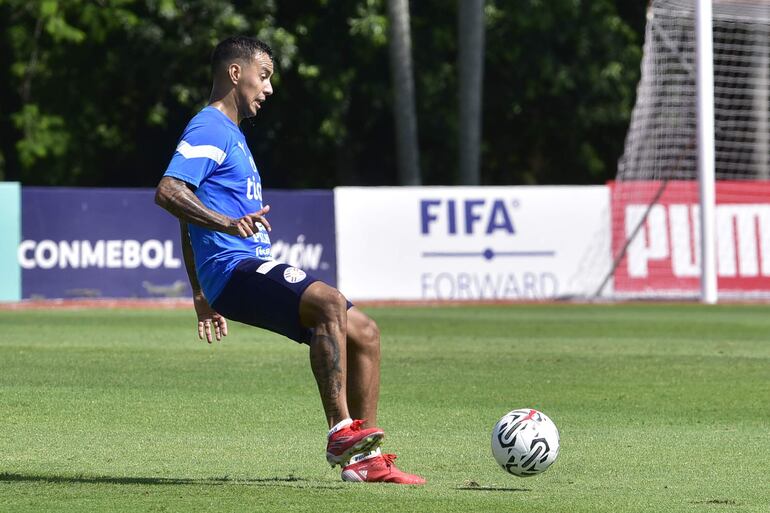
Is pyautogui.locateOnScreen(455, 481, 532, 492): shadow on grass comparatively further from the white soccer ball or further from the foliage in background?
the foliage in background

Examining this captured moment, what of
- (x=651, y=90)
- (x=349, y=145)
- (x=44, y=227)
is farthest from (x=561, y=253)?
(x=349, y=145)

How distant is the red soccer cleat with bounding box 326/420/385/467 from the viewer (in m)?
7.07

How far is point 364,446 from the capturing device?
23.3ft

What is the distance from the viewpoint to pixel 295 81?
35188 mm

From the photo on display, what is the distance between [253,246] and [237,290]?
0.27 metres

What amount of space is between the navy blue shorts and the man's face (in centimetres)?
87

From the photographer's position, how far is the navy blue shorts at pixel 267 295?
7.15 meters

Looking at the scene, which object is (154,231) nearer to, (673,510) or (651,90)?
(651,90)

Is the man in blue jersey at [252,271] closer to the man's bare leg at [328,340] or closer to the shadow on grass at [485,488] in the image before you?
the man's bare leg at [328,340]

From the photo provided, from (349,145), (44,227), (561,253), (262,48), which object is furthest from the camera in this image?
(349,145)

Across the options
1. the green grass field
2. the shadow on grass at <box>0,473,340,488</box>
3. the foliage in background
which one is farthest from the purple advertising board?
the shadow on grass at <box>0,473,340,488</box>

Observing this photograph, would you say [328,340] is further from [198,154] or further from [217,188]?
[198,154]

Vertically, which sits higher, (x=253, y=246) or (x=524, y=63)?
(x=524, y=63)

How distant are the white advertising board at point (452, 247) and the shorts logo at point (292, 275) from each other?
58.8 feet
